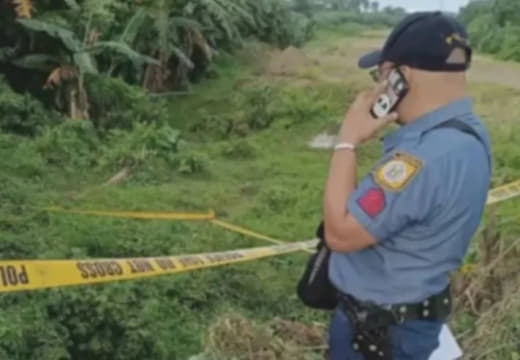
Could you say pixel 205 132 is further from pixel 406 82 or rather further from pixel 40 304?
pixel 406 82

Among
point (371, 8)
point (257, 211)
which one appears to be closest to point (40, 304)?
point (257, 211)

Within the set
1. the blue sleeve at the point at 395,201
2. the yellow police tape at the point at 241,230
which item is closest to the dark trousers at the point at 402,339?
the blue sleeve at the point at 395,201

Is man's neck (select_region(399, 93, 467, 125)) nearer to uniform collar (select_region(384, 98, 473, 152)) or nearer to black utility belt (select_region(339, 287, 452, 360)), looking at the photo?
uniform collar (select_region(384, 98, 473, 152))

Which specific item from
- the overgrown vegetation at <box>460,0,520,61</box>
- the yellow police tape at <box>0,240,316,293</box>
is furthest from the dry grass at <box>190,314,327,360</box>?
the overgrown vegetation at <box>460,0,520,61</box>

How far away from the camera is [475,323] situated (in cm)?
421

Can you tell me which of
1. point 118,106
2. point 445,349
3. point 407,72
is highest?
point 407,72

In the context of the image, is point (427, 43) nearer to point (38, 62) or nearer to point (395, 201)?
point (395, 201)

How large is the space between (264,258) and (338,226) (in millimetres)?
3262

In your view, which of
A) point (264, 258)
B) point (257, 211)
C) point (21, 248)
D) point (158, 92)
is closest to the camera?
point (21, 248)

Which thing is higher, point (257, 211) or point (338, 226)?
point (338, 226)

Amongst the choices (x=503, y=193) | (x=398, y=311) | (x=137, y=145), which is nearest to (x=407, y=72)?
(x=398, y=311)

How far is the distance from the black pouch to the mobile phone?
0.39 metres

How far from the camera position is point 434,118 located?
268cm

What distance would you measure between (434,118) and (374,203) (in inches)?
10.2
